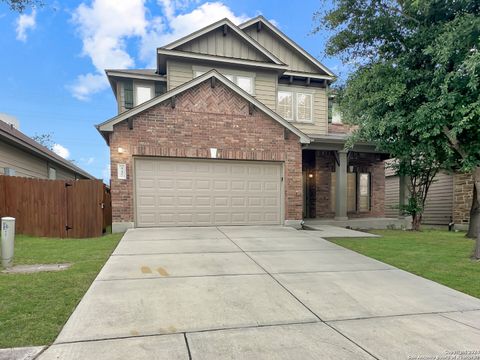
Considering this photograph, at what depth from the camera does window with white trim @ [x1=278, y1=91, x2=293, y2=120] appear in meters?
14.1

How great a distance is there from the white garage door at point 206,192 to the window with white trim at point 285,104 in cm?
380

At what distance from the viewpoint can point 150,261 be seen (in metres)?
5.98

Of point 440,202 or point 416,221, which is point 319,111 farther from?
point 440,202

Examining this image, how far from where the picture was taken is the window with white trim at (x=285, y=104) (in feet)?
46.1

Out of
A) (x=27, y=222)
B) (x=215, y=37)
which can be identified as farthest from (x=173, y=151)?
(x=215, y=37)

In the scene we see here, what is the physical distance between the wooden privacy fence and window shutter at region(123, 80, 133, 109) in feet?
15.3

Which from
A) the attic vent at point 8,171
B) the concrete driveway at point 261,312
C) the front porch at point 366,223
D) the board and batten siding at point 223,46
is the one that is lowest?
the front porch at point 366,223

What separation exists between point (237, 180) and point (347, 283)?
6.38 m

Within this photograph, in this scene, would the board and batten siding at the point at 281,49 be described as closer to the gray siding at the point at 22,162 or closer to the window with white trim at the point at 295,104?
the window with white trim at the point at 295,104

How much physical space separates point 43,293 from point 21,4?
513cm

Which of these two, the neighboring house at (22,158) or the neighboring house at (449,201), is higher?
the neighboring house at (22,158)

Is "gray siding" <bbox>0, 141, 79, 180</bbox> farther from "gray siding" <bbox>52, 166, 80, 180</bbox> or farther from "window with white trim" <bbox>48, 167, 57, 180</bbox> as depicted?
"gray siding" <bbox>52, 166, 80, 180</bbox>

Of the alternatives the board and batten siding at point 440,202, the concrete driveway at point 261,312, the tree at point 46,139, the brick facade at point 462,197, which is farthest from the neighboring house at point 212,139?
the tree at point 46,139

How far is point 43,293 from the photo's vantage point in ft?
13.7
